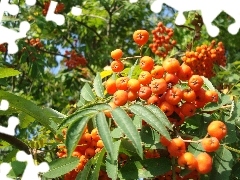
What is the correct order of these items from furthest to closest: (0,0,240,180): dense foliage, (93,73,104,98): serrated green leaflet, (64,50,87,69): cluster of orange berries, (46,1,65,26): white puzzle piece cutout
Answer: (64,50,87,69): cluster of orange berries, (46,1,65,26): white puzzle piece cutout, (93,73,104,98): serrated green leaflet, (0,0,240,180): dense foliage

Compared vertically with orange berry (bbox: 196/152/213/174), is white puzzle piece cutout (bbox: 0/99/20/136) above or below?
above

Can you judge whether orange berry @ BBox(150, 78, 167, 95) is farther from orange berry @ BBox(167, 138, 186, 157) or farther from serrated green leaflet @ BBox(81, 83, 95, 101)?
serrated green leaflet @ BBox(81, 83, 95, 101)

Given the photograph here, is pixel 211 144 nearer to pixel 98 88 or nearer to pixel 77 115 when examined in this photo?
pixel 77 115

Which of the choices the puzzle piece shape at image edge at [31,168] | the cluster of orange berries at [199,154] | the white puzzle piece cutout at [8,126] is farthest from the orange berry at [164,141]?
the white puzzle piece cutout at [8,126]

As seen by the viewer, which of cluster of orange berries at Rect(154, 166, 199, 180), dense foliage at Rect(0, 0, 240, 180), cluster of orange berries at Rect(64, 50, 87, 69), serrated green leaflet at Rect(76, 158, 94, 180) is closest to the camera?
dense foliage at Rect(0, 0, 240, 180)

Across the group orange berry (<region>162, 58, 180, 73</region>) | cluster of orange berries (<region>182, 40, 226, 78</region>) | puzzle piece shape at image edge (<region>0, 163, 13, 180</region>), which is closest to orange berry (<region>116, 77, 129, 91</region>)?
orange berry (<region>162, 58, 180, 73</region>)

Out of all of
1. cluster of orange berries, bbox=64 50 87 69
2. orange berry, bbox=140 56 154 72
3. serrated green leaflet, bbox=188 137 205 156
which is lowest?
cluster of orange berries, bbox=64 50 87 69
